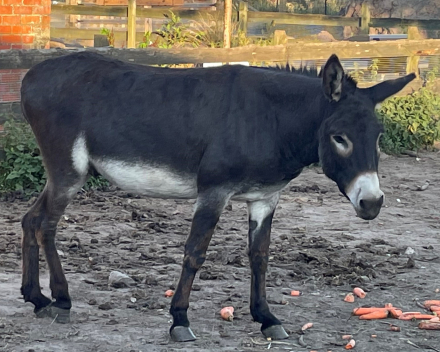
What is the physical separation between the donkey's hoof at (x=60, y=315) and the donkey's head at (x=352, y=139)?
1884mm

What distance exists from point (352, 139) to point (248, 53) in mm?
6487

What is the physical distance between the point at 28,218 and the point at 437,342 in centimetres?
270

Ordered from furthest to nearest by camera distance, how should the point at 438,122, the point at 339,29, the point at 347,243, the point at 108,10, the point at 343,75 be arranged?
the point at 339,29, the point at 108,10, the point at 438,122, the point at 347,243, the point at 343,75

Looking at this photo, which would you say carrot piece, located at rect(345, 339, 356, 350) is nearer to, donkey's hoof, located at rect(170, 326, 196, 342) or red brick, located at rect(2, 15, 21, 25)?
donkey's hoof, located at rect(170, 326, 196, 342)

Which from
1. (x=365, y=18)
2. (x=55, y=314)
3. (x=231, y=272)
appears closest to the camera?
(x=55, y=314)

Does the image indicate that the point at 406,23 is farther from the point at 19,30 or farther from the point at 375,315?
the point at 375,315

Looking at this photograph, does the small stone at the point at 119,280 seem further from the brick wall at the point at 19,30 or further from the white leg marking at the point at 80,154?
the brick wall at the point at 19,30

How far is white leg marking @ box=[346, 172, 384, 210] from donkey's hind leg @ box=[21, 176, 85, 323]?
1.77 m

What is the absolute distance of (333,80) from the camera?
15.1ft

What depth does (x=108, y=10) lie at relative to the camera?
1608 cm

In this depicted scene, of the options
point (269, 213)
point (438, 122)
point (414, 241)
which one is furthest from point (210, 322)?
point (438, 122)

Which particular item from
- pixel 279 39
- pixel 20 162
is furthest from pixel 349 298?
pixel 279 39

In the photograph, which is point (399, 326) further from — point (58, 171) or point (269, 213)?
point (58, 171)

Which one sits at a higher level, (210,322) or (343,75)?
(343,75)
